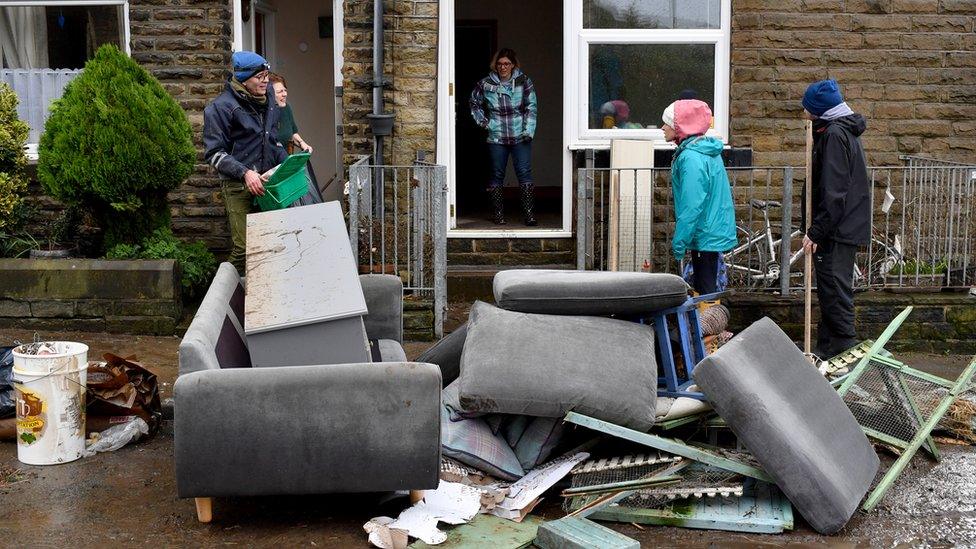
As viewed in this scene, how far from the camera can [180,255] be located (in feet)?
30.7

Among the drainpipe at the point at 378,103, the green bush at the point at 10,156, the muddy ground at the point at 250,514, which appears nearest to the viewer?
the muddy ground at the point at 250,514

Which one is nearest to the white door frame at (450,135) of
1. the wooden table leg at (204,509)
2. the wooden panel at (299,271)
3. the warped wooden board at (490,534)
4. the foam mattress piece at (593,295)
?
the wooden panel at (299,271)

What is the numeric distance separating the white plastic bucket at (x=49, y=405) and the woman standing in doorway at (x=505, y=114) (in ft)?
19.0

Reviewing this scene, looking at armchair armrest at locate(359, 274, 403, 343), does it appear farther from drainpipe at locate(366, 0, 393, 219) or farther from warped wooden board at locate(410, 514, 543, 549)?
drainpipe at locate(366, 0, 393, 219)

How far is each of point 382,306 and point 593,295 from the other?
1.60m

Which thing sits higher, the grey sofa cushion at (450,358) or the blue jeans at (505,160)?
the blue jeans at (505,160)

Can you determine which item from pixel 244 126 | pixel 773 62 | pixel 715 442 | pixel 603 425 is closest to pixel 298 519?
pixel 603 425

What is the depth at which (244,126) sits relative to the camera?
8188 millimetres

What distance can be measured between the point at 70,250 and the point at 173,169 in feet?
3.69

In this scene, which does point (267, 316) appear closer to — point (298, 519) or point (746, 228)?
point (298, 519)

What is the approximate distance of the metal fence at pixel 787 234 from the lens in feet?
30.1

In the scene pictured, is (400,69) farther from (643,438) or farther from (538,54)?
(643,438)

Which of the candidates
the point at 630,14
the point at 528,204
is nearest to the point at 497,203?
the point at 528,204

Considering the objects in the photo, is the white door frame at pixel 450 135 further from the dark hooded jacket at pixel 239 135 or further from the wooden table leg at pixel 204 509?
the wooden table leg at pixel 204 509
